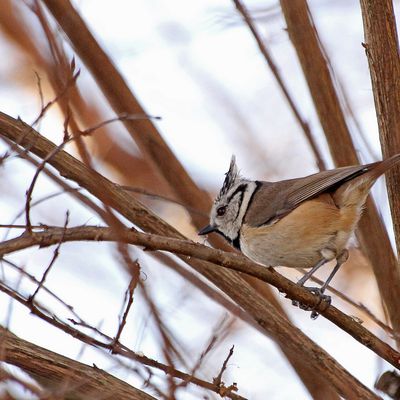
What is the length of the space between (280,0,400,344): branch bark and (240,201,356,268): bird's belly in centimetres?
19

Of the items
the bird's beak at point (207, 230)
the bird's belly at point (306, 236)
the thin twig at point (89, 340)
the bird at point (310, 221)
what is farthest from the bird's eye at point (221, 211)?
the thin twig at point (89, 340)

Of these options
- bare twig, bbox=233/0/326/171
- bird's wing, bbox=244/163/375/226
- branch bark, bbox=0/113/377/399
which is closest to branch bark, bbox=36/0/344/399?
bird's wing, bbox=244/163/375/226

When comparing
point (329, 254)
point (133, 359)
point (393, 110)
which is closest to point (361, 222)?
point (329, 254)

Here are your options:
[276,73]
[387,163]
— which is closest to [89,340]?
[387,163]

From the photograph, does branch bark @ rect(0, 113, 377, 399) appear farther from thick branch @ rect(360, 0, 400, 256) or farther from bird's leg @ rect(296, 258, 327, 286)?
thick branch @ rect(360, 0, 400, 256)

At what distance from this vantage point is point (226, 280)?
11.2ft

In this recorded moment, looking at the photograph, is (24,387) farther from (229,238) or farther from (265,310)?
(229,238)

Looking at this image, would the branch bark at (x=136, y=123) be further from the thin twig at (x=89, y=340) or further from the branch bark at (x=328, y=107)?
the thin twig at (x=89, y=340)

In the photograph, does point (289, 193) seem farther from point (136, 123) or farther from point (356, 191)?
point (136, 123)

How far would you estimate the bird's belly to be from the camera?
4164mm

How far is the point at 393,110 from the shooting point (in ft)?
11.2

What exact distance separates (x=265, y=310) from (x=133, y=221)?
76cm

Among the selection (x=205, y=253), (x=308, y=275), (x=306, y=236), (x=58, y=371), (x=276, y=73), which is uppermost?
(x=276, y=73)

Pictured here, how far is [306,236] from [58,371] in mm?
1991
